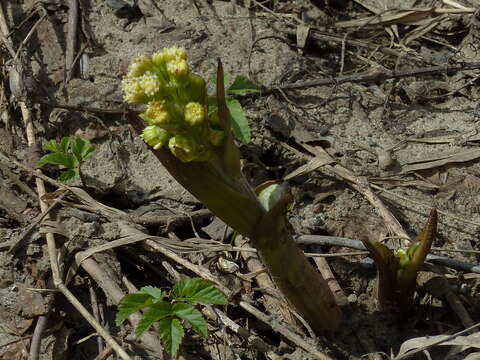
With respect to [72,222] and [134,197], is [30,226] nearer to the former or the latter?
[72,222]

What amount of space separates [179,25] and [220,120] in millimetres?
2055

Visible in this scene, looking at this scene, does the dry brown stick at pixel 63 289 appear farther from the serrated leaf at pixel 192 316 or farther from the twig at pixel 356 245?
the twig at pixel 356 245

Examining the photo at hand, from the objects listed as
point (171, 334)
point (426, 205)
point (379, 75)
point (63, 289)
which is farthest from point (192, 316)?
point (379, 75)

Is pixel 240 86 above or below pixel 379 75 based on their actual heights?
above

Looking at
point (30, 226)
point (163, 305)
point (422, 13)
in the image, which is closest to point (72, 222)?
point (30, 226)

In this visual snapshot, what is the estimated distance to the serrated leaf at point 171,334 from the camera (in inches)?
79.4

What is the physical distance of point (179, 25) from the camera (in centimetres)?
348

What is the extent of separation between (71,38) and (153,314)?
6.53 ft

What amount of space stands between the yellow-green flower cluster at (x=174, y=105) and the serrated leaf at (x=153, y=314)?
727mm

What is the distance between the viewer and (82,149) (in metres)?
2.77

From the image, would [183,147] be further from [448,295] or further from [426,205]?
[426,205]

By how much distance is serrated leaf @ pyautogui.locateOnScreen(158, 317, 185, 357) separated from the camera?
2.02 meters

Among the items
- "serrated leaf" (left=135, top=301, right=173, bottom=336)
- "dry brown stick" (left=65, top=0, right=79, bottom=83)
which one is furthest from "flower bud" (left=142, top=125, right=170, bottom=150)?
"dry brown stick" (left=65, top=0, right=79, bottom=83)

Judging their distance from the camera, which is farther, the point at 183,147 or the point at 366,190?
the point at 366,190
